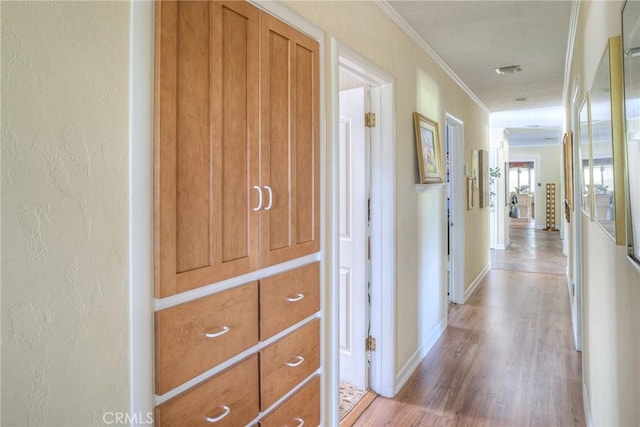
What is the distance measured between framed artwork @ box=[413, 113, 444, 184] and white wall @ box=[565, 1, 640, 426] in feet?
3.87

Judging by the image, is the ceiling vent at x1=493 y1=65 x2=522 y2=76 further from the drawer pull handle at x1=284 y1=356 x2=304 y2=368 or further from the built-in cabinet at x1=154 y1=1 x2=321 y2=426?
the drawer pull handle at x1=284 y1=356 x2=304 y2=368

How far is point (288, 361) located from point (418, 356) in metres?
1.80

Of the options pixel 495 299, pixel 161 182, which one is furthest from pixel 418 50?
pixel 495 299

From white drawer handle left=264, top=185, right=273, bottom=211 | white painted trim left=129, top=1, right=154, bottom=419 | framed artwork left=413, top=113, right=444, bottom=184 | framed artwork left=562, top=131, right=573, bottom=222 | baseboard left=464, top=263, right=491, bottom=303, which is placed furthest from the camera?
baseboard left=464, top=263, right=491, bottom=303

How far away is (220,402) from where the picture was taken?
4.03 ft

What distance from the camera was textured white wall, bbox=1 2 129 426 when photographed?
77 centimetres

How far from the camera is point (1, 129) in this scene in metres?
0.75

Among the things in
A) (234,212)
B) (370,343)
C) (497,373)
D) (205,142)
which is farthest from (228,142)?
(497,373)

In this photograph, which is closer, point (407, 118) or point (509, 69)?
point (407, 118)

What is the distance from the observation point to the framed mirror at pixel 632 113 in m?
0.82

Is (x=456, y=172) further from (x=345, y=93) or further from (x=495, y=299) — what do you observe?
(x=345, y=93)

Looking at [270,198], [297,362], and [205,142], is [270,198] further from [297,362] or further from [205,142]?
[297,362]

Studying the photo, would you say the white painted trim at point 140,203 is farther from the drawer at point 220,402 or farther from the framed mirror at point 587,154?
the framed mirror at point 587,154

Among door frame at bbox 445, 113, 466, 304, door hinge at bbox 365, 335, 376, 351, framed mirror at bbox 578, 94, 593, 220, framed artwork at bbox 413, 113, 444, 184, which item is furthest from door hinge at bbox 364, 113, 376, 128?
door frame at bbox 445, 113, 466, 304
